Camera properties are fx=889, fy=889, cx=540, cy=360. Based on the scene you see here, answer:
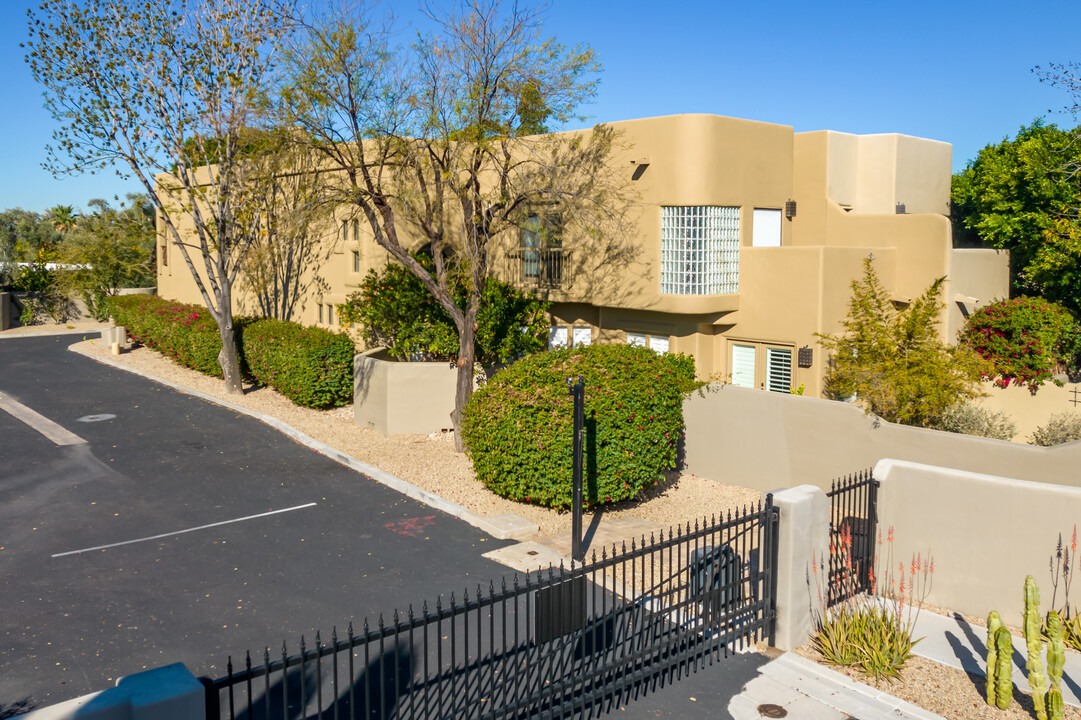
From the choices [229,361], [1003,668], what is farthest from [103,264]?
[1003,668]

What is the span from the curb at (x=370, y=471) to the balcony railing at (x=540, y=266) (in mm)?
6772

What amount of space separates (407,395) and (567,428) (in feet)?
21.6

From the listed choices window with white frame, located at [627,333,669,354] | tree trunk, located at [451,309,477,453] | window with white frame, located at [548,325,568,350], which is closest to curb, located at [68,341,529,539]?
tree trunk, located at [451,309,477,453]

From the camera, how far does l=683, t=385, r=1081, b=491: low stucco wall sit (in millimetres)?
12672

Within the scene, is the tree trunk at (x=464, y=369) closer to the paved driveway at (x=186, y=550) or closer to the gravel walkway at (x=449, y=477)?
the gravel walkway at (x=449, y=477)

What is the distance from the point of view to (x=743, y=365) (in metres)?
Answer: 19.7

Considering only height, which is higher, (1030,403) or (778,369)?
(778,369)

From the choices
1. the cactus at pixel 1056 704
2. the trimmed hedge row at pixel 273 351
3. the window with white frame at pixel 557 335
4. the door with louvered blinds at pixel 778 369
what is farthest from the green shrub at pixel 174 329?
the cactus at pixel 1056 704

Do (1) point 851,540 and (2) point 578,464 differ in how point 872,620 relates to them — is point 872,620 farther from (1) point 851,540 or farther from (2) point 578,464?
(2) point 578,464

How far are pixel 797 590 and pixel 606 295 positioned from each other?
1174 centimetres

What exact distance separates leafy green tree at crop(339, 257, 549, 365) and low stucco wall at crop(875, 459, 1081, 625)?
33.5 feet

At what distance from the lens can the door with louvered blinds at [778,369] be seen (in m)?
18.9

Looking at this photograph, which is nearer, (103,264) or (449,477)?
(449,477)

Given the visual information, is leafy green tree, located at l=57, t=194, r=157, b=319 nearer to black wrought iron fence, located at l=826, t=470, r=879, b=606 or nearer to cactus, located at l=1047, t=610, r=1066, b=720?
black wrought iron fence, located at l=826, t=470, r=879, b=606
